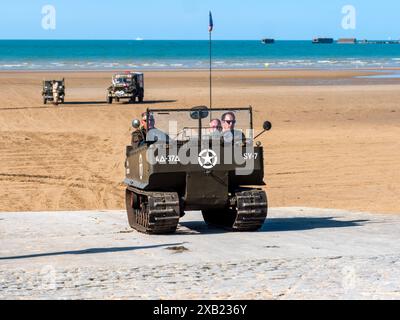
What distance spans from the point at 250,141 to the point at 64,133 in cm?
1824

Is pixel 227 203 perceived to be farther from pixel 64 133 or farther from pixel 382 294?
pixel 64 133

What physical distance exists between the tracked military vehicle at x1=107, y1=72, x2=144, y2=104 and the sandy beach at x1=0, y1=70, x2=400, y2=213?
0.68m

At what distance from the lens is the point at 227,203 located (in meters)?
16.0

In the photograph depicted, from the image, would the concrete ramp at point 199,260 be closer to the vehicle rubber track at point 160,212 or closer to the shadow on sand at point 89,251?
the shadow on sand at point 89,251

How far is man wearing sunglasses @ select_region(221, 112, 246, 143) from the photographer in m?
15.9

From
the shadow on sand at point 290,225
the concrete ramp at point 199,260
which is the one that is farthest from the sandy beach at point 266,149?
the concrete ramp at point 199,260

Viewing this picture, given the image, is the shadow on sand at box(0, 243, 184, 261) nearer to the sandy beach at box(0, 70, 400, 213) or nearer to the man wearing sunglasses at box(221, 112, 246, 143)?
the man wearing sunglasses at box(221, 112, 246, 143)

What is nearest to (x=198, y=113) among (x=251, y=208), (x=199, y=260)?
(x=251, y=208)

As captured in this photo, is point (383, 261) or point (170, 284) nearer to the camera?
point (170, 284)

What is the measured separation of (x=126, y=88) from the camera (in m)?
48.2

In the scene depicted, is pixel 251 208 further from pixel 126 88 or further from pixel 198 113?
pixel 126 88

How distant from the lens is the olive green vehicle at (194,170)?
15.5m
